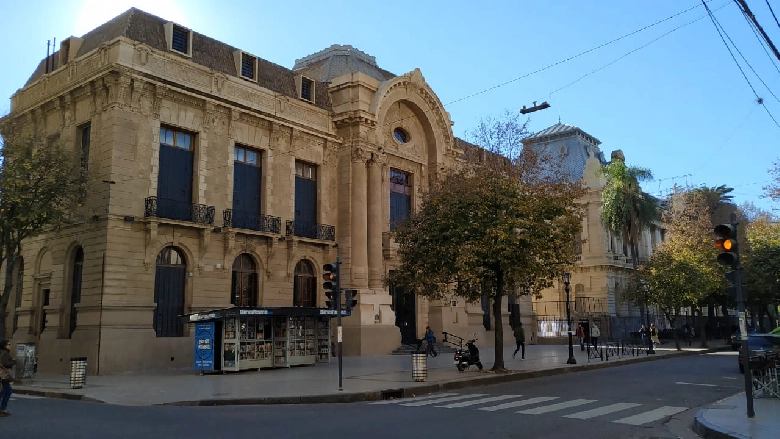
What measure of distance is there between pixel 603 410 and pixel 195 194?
19767mm

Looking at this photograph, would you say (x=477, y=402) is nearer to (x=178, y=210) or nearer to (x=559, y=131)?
(x=178, y=210)

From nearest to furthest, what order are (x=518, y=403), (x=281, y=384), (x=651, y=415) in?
1. (x=651, y=415)
2. (x=518, y=403)
3. (x=281, y=384)

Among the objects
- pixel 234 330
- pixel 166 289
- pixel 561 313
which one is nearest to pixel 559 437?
pixel 234 330

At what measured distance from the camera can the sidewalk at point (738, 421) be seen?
9.81 meters

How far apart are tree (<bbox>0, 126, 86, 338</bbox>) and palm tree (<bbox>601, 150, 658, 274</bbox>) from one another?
3432 cm

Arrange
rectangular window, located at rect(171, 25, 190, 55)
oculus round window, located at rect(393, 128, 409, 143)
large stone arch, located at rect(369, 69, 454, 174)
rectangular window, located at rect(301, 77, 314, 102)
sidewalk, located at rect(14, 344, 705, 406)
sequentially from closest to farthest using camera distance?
sidewalk, located at rect(14, 344, 705, 406) → rectangular window, located at rect(171, 25, 190, 55) → rectangular window, located at rect(301, 77, 314, 102) → large stone arch, located at rect(369, 69, 454, 174) → oculus round window, located at rect(393, 128, 409, 143)

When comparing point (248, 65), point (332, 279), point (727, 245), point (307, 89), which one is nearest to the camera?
point (727, 245)

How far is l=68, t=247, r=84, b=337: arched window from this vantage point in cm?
2544

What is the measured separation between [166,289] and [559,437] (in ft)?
65.3

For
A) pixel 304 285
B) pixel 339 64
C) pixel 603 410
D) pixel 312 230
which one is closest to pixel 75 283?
pixel 304 285

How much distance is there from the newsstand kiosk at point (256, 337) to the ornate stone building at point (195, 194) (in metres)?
3.09

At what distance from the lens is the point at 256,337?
23.0 meters

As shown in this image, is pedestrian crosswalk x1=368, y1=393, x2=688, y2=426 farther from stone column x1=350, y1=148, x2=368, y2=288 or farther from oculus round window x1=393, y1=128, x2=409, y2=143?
oculus round window x1=393, y1=128, x2=409, y2=143

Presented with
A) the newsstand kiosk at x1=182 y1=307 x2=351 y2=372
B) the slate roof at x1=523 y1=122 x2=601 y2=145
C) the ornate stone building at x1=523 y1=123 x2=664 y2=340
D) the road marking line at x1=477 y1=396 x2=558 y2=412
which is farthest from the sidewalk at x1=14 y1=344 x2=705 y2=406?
the slate roof at x1=523 y1=122 x2=601 y2=145
